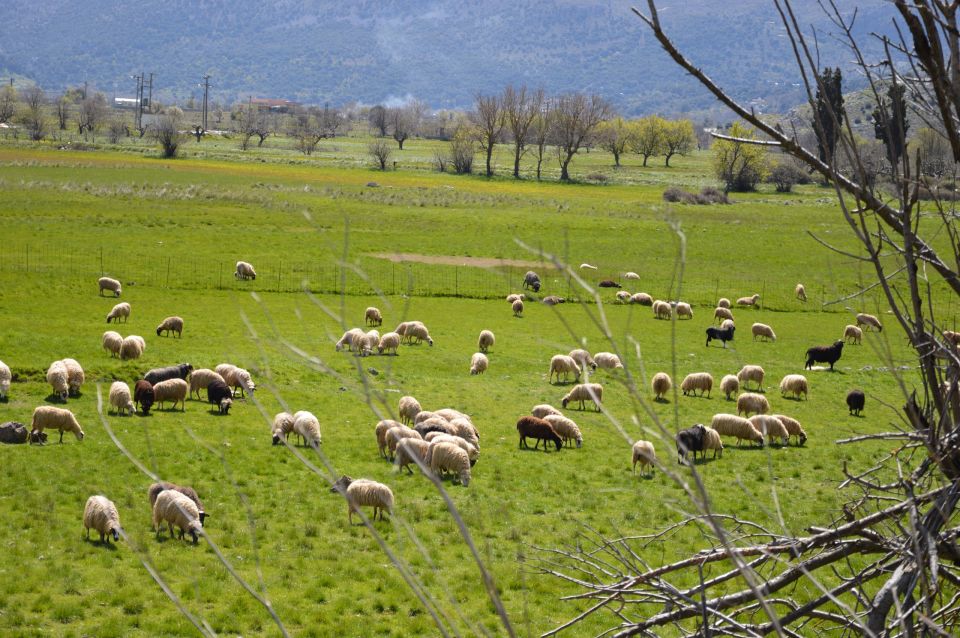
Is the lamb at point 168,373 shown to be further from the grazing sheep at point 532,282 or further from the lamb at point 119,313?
the grazing sheep at point 532,282

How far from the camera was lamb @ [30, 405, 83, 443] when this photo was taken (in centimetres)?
1875

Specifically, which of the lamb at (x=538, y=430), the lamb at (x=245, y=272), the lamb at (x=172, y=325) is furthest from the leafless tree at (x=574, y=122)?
the lamb at (x=538, y=430)

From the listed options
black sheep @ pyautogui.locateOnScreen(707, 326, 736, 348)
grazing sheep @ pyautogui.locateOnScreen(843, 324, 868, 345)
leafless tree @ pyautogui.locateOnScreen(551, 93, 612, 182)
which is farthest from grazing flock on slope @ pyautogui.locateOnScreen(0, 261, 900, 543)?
leafless tree @ pyautogui.locateOnScreen(551, 93, 612, 182)

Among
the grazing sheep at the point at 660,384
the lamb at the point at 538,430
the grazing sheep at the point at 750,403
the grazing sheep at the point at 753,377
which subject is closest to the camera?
the lamb at the point at 538,430

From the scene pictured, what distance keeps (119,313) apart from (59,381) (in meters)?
10.3

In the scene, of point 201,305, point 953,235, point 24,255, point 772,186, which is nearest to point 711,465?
point 953,235

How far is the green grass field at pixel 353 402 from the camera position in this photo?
11.3 m

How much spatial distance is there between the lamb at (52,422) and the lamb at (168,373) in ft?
12.3

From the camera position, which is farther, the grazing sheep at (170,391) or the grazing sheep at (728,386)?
the grazing sheep at (728,386)

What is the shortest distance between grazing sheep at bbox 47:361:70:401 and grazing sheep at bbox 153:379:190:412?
2.06 meters

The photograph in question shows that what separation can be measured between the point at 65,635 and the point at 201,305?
26.4m

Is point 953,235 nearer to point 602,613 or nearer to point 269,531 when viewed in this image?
point 602,613

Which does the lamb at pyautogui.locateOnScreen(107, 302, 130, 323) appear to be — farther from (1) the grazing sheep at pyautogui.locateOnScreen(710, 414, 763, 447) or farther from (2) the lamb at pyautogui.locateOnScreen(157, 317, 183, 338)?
(1) the grazing sheep at pyautogui.locateOnScreen(710, 414, 763, 447)

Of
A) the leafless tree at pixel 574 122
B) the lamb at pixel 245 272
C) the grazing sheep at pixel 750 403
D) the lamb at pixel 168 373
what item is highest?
the leafless tree at pixel 574 122
